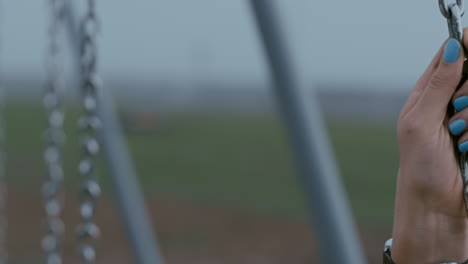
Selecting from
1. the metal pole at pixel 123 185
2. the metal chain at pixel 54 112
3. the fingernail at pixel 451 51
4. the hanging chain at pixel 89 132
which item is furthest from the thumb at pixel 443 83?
the metal pole at pixel 123 185

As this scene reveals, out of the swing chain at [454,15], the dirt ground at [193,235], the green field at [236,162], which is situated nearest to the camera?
the swing chain at [454,15]

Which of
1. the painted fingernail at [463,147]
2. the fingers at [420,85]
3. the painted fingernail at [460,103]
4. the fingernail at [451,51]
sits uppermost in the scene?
the fingernail at [451,51]

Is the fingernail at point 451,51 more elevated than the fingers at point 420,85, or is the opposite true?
the fingernail at point 451,51

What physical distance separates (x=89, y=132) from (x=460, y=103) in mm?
582

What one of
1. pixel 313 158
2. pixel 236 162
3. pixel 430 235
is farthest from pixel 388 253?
pixel 236 162

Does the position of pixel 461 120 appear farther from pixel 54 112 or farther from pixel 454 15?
pixel 54 112

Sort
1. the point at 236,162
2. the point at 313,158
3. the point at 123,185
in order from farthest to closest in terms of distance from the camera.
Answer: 1. the point at 236,162
2. the point at 123,185
3. the point at 313,158

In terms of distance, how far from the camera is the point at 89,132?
37.2 inches

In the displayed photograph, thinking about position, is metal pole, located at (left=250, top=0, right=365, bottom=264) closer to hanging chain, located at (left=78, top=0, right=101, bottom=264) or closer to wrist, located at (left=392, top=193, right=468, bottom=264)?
hanging chain, located at (left=78, top=0, right=101, bottom=264)

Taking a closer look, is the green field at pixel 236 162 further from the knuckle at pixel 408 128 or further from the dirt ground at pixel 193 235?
the knuckle at pixel 408 128

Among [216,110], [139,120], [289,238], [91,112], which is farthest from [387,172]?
[216,110]

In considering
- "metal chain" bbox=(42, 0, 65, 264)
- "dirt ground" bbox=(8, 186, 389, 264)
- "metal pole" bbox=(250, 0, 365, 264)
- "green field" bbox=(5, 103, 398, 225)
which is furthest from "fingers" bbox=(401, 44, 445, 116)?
"green field" bbox=(5, 103, 398, 225)

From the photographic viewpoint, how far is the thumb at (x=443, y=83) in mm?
500

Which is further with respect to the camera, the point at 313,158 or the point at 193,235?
the point at 193,235
